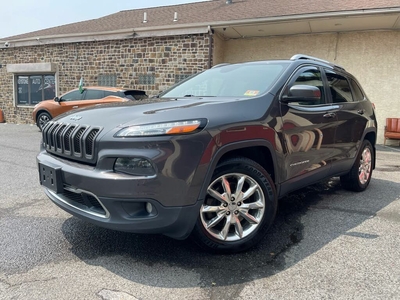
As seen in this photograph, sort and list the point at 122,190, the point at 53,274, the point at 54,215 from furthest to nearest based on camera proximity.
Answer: the point at 54,215 < the point at 53,274 < the point at 122,190

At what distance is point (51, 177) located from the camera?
8.77 feet

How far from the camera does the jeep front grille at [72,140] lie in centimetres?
246

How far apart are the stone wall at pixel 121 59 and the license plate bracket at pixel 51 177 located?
9.87 metres

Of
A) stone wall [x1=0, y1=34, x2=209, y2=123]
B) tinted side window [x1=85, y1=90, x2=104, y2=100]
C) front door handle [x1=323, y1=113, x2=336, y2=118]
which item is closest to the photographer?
front door handle [x1=323, y1=113, x2=336, y2=118]

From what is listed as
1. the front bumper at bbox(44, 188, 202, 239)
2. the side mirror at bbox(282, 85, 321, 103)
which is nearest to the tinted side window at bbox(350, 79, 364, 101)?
the side mirror at bbox(282, 85, 321, 103)

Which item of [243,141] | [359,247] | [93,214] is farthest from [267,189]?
[93,214]

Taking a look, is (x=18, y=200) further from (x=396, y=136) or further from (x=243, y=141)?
(x=396, y=136)

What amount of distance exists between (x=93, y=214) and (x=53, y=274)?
1.70ft

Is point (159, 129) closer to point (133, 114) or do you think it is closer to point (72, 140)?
point (133, 114)

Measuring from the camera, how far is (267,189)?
284 centimetres

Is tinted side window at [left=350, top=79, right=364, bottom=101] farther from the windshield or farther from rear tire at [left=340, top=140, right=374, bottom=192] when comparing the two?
the windshield

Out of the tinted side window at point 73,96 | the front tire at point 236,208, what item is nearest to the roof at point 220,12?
the tinted side window at point 73,96

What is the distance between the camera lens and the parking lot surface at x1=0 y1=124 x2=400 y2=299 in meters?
2.26

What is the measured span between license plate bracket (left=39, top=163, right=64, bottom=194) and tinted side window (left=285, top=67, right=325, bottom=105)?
85.3 inches
